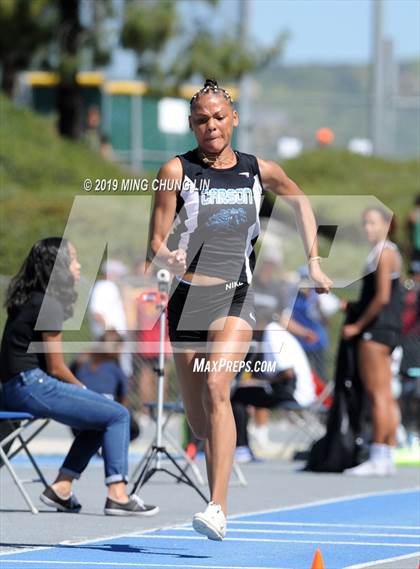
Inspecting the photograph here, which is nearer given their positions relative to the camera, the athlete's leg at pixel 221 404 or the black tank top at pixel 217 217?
the athlete's leg at pixel 221 404

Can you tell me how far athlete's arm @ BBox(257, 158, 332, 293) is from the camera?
8211 mm

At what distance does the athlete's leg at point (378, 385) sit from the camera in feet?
42.8

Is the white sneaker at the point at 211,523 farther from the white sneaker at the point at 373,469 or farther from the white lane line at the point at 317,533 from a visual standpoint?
the white sneaker at the point at 373,469

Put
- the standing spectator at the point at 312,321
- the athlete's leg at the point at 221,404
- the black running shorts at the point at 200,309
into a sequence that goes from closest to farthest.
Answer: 1. the athlete's leg at the point at 221,404
2. the black running shorts at the point at 200,309
3. the standing spectator at the point at 312,321

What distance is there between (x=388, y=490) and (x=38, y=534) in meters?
3.84

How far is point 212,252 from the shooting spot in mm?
8047

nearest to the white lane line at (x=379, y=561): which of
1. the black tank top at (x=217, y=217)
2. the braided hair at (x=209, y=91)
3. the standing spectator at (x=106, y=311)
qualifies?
the black tank top at (x=217, y=217)

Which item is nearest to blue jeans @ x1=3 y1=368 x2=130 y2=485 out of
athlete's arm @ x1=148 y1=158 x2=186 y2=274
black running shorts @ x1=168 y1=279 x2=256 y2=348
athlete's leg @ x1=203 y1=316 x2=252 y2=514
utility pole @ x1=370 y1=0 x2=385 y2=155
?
black running shorts @ x1=168 y1=279 x2=256 y2=348

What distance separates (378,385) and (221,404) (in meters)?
5.42

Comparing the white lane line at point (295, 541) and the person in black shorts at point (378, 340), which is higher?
the white lane line at point (295, 541)

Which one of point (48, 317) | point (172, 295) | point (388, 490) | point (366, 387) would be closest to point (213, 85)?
point (172, 295)

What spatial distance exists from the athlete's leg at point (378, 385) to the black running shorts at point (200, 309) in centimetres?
510

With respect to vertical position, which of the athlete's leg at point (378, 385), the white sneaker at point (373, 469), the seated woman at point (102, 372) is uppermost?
the athlete's leg at point (378, 385)

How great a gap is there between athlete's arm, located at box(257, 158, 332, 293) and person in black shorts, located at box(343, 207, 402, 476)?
14.6ft
